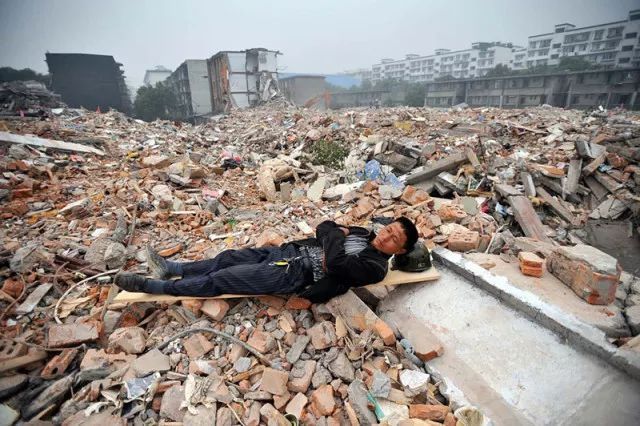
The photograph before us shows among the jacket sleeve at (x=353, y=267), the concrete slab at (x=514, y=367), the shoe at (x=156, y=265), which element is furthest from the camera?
the shoe at (x=156, y=265)

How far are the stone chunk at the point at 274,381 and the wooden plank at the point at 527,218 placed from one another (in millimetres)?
4157

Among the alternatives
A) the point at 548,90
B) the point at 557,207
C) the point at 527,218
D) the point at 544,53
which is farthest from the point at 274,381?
the point at 544,53

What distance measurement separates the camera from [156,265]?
320cm

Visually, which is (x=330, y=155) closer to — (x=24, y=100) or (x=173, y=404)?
(x=173, y=404)

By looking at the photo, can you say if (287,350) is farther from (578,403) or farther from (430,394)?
(578,403)

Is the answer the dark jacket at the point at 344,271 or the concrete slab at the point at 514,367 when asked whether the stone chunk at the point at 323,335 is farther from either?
the concrete slab at the point at 514,367

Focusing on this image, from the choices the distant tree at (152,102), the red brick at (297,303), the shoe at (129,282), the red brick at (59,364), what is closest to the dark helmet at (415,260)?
the red brick at (297,303)

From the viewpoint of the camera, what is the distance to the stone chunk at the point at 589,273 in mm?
2657

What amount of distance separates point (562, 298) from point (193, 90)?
110ft

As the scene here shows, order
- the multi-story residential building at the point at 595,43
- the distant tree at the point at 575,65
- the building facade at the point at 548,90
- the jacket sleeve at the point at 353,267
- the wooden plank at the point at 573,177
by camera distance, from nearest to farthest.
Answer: the jacket sleeve at the point at 353,267 < the wooden plank at the point at 573,177 < the building facade at the point at 548,90 < the distant tree at the point at 575,65 < the multi-story residential building at the point at 595,43

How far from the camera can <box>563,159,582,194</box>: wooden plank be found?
6.02 meters

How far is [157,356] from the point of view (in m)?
2.62

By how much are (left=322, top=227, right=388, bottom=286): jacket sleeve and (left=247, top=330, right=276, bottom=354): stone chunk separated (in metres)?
0.80

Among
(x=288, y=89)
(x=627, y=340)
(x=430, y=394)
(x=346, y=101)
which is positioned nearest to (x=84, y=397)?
(x=430, y=394)
